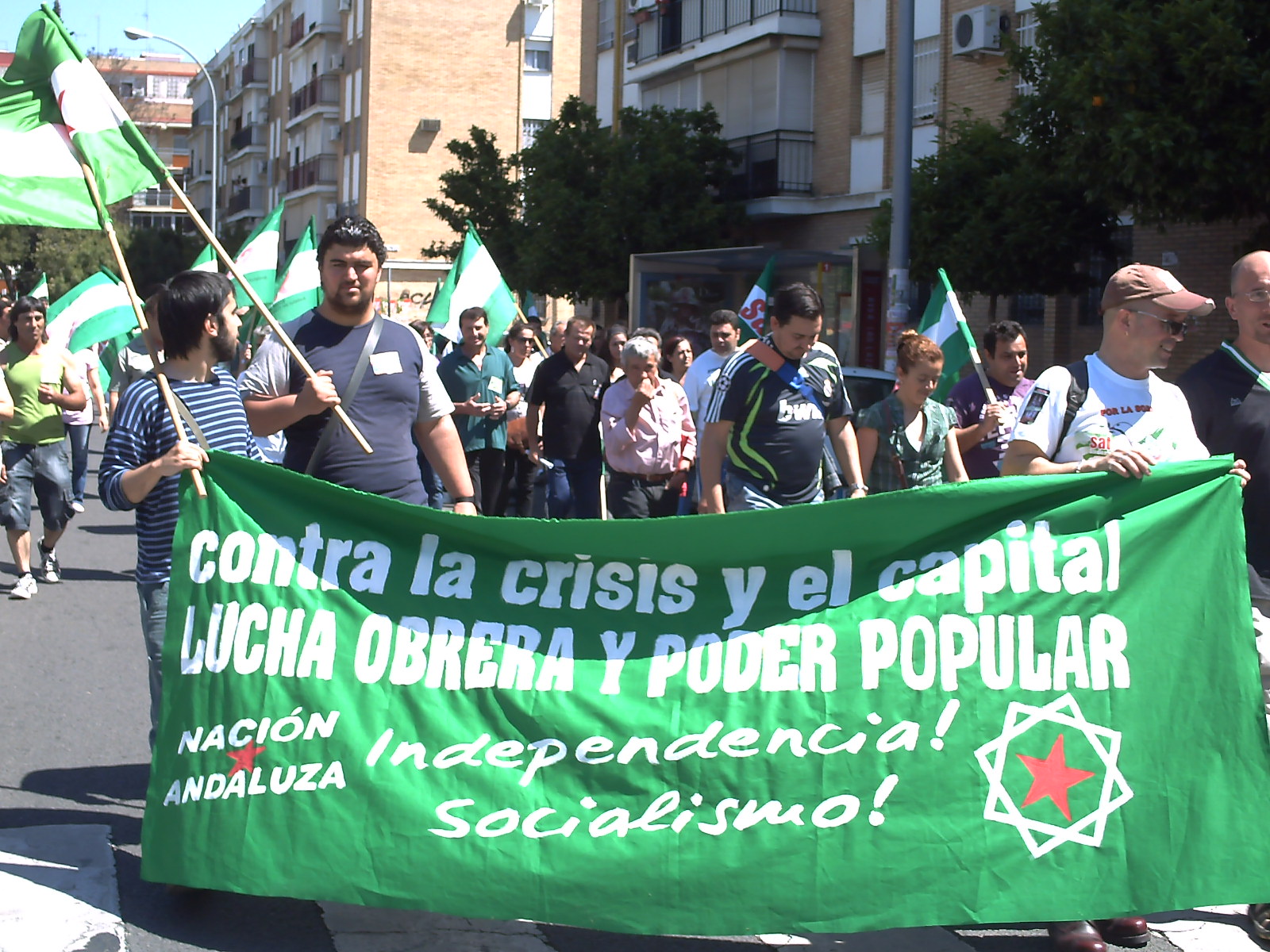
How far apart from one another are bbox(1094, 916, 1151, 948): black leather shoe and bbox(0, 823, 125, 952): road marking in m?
2.76

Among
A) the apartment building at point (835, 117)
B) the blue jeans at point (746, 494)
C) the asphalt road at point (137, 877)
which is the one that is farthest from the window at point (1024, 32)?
the blue jeans at point (746, 494)

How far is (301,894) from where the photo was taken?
13.4ft

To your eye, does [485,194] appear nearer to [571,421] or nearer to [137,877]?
[571,421]

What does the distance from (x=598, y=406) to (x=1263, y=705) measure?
6.63 m

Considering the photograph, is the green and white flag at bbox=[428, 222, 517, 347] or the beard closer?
the beard

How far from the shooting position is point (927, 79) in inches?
1007

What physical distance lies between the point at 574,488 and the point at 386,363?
5394 millimetres

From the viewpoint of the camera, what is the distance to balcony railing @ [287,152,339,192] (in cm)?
5997

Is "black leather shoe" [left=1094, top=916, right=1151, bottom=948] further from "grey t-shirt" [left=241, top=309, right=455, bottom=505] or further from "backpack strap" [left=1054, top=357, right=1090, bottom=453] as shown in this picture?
"grey t-shirt" [left=241, top=309, right=455, bottom=505]

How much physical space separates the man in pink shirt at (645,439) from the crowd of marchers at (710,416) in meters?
0.01

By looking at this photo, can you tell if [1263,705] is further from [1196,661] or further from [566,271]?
[566,271]

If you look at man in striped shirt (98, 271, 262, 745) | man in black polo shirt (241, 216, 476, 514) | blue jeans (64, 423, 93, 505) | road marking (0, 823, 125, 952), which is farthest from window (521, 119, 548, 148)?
road marking (0, 823, 125, 952)

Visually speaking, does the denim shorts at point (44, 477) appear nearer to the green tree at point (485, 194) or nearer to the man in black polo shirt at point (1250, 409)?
the man in black polo shirt at point (1250, 409)

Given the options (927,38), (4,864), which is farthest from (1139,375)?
(927,38)
